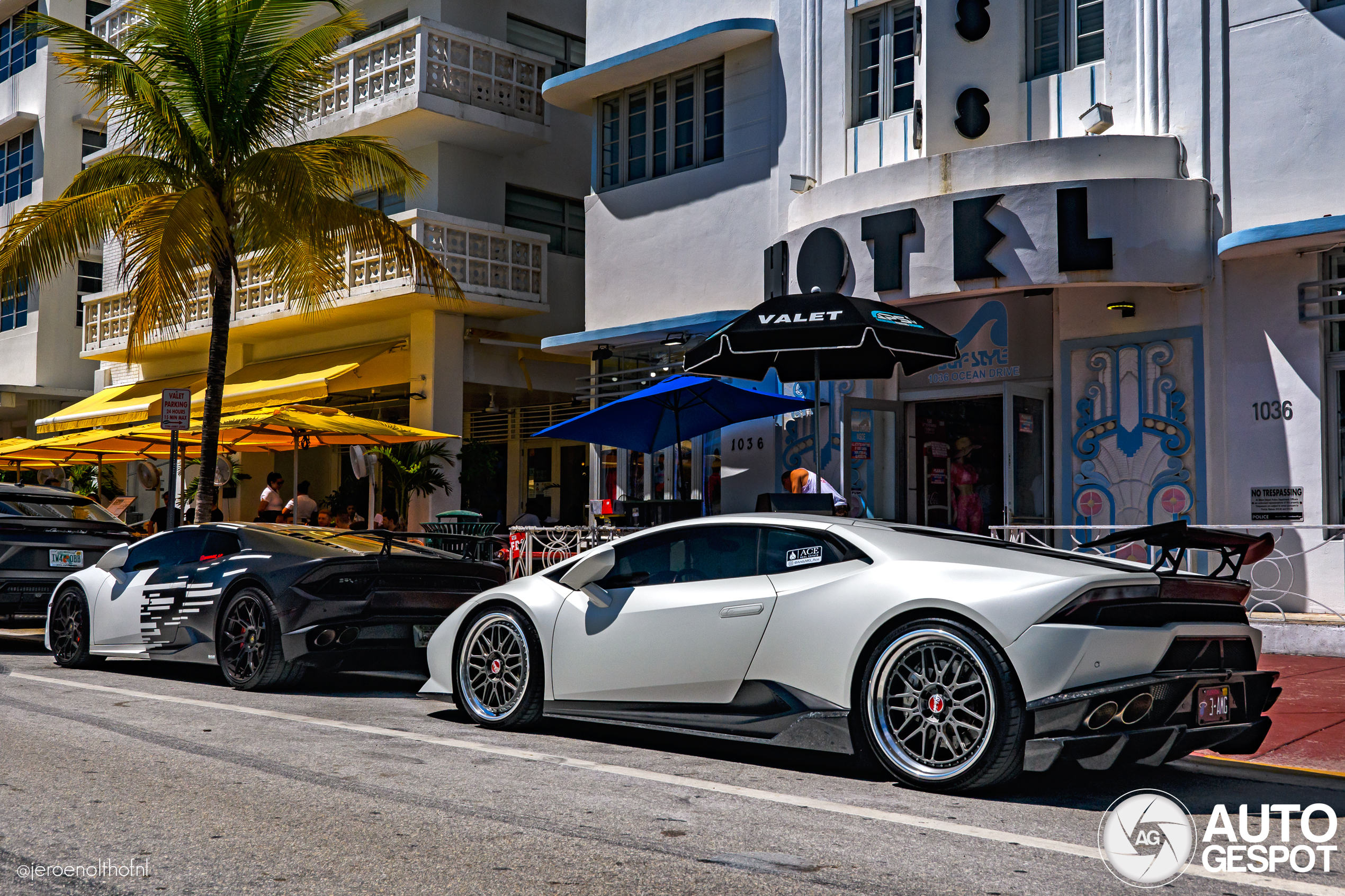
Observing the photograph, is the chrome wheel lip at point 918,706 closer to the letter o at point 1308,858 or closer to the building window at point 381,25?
the letter o at point 1308,858

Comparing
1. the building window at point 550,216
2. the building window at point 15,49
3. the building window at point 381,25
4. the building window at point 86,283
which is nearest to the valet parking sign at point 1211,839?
the building window at point 550,216

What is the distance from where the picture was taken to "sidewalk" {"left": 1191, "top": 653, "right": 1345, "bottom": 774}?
6547 mm

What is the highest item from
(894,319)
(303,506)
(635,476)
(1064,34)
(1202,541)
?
(1064,34)

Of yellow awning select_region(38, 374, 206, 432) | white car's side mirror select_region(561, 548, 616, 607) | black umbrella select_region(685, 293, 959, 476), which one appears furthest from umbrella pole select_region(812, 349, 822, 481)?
yellow awning select_region(38, 374, 206, 432)

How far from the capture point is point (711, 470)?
16609 mm

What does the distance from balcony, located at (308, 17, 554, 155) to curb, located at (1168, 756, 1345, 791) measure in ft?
55.0

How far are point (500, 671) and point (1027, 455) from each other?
808 cm

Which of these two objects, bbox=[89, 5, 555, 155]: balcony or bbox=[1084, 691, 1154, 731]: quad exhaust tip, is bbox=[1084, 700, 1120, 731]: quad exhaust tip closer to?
bbox=[1084, 691, 1154, 731]: quad exhaust tip

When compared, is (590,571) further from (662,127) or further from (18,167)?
(18,167)

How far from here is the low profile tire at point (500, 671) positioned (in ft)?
23.4

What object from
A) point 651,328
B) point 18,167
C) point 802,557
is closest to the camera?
point 802,557

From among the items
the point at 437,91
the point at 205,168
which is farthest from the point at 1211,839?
the point at 437,91

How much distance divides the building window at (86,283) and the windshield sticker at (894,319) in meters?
27.4

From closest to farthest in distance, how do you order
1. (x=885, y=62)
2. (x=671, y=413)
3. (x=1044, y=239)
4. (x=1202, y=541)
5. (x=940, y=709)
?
(x=940, y=709)
(x=1202, y=541)
(x=1044, y=239)
(x=671, y=413)
(x=885, y=62)
